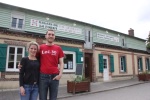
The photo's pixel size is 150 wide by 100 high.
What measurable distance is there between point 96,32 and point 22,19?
738cm

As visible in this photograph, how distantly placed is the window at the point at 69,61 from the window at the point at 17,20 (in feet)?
13.3

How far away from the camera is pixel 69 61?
42.5ft

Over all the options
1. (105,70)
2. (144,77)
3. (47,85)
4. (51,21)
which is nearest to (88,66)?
(105,70)

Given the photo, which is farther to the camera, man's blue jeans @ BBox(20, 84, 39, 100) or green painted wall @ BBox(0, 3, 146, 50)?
green painted wall @ BBox(0, 3, 146, 50)

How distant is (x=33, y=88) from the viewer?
10.2 ft

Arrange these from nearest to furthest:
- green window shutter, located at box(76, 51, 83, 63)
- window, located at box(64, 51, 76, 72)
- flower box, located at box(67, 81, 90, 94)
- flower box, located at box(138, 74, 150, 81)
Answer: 1. flower box, located at box(67, 81, 90, 94)
2. window, located at box(64, 51, 76, 72)
3. green window shutter, located at box(76, 51, 83, 63)
4. flower box, located at box(138, 74, 150, 81)

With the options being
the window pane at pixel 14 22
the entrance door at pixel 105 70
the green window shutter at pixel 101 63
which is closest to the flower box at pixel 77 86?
the window pane at pixel 14 22

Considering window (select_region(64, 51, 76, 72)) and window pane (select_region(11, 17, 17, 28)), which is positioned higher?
window pane (select_region(11, 17, 17, 28))

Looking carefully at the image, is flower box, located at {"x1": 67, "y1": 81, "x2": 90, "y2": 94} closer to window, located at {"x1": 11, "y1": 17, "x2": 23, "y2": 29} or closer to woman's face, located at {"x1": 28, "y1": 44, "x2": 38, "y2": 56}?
window, located at {"x1": 11, "y1": 17, "x2": 23, "y2": 29}

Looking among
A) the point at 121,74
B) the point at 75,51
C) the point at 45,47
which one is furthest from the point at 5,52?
the point at 121,74

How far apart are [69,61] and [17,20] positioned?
5.12 m

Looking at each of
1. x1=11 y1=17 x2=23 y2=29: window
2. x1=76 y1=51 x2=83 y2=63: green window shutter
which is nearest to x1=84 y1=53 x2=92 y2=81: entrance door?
x1=76 y1=51 x2=83 y2=63: green window shutter

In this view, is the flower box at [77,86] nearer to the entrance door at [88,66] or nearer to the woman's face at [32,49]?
the entrance door at [88,66]

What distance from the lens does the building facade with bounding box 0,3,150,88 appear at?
10.2m
